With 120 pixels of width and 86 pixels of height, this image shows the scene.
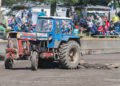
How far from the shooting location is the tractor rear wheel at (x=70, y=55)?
48.5 ft

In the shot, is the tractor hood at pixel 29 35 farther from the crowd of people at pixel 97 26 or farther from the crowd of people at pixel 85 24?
the crowd of people at pixel 97 26

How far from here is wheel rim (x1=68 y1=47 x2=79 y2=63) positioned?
15320 millimetres

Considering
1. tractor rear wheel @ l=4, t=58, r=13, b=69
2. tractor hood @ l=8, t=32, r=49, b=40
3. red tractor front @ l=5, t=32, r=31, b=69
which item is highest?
tractor hood @ l=8, t=32, r=49, b=40

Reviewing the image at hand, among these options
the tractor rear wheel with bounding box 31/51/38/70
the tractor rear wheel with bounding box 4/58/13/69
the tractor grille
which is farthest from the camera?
the tractor rear wheel with bounding box 4/58/13/69

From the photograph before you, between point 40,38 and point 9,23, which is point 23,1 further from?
point 40,38

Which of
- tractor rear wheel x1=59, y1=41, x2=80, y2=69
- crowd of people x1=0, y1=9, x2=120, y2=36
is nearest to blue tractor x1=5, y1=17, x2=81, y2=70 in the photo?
tractor rear wheel x1=59, y1=41, x2=80, y2=69

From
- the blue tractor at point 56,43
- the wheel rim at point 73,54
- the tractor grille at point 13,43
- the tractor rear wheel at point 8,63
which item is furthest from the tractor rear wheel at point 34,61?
the wheel rim at point 73,54

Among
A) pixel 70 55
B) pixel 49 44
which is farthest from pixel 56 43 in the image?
pixel 70 55

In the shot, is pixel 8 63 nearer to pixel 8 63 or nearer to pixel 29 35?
pixel 8 63

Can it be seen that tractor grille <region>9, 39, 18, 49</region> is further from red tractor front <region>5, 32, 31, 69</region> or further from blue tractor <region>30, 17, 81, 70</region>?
blue tractor <region>30, 17, 81, 70</region>

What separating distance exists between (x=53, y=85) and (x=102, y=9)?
84.8 feet

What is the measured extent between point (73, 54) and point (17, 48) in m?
2.60

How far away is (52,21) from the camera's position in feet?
49.1

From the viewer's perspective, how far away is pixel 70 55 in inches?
604
